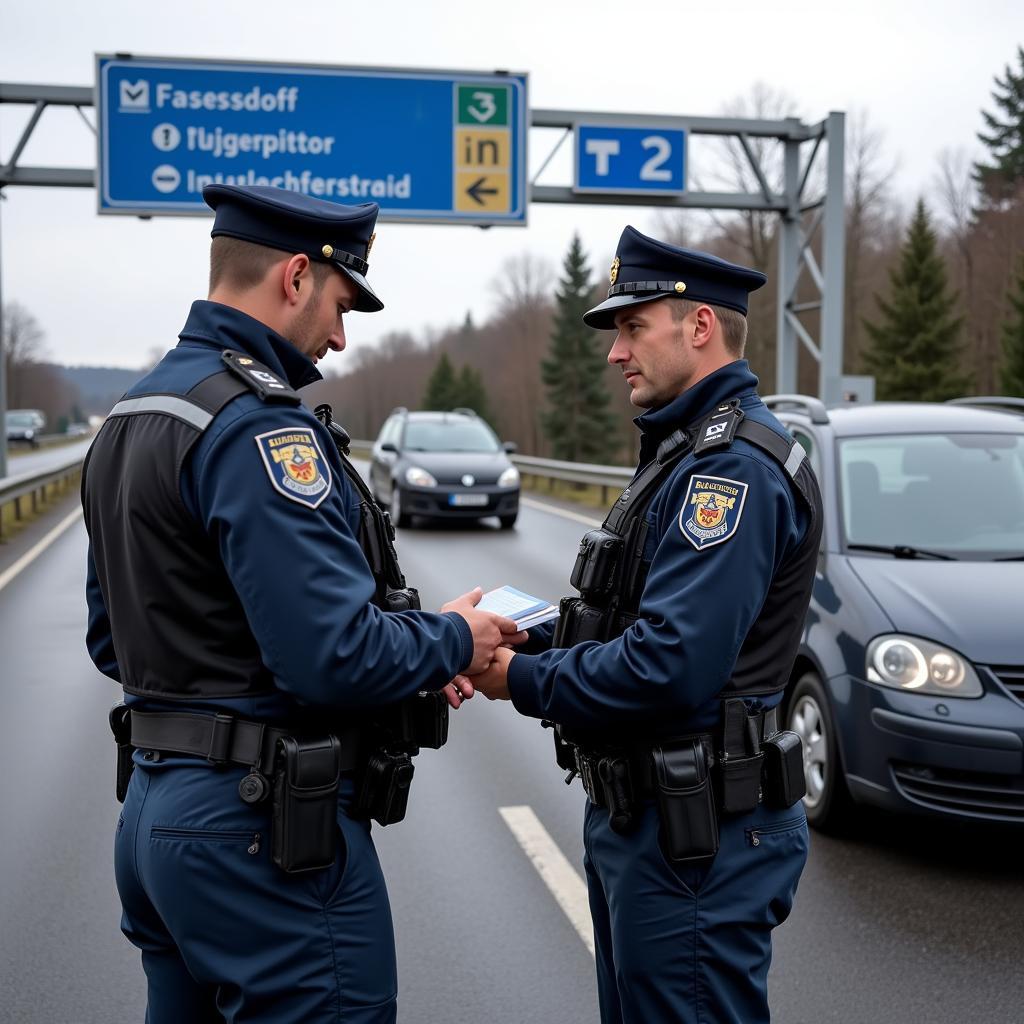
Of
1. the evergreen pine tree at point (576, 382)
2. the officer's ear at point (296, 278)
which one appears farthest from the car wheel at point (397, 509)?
the evergreen pine tree at point (576, 382)

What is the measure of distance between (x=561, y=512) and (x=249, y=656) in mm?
17694

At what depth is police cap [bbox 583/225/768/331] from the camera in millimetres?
2699

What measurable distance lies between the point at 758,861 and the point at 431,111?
663 inches

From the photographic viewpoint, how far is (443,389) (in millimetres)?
79125

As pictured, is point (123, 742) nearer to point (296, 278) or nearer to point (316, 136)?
point (296, 278)

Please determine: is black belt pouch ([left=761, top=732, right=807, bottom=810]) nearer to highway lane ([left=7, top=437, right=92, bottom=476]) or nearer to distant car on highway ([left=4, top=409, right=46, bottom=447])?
highway lane ([left=7, top=437, right=92, bottom=476])

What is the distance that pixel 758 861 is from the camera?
2.58m

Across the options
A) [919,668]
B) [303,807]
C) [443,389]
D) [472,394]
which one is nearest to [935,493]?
[919,668]

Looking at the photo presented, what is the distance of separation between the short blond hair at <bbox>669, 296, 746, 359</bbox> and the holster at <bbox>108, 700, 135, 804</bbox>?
150 cm

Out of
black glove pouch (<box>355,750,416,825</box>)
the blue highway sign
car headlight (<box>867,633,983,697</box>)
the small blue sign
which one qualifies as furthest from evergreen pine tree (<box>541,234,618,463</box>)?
black glove pouch (<box>355,750,416,825</box>)

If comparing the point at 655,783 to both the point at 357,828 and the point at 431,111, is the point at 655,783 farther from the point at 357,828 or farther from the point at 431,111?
the point at 431,111

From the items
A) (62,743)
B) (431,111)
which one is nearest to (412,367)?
(431,111)

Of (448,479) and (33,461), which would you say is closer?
(448,479)

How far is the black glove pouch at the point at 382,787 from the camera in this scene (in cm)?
239
